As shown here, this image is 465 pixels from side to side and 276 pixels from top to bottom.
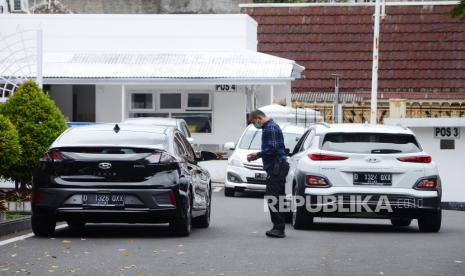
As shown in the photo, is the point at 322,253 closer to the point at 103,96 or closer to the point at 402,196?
the point at 402,196

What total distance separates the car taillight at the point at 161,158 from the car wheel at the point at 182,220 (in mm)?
589

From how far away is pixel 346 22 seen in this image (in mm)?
48531

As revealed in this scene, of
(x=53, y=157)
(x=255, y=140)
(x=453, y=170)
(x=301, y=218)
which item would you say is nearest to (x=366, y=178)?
(x=301, y=218)

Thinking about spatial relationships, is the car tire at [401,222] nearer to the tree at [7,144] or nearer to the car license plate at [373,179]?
the car license plate at [373,179]

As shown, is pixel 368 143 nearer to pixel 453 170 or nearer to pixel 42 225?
pixel 42 225

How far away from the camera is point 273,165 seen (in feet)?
52.2

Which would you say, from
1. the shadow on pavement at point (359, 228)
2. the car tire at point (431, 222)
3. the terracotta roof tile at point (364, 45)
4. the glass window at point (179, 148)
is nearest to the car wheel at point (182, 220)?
the glass window at point (179, 148)

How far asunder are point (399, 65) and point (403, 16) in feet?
8.66

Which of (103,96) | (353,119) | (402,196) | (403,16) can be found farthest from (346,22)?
(402,196)

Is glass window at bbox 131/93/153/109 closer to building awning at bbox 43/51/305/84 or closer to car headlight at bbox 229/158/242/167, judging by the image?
building awning at bbox 43/51/305/84

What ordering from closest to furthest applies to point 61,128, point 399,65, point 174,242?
point 174,242 < point 61,128 < point 399,65

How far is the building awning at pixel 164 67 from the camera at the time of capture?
36.4 metres

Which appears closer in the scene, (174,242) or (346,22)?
(174,242)

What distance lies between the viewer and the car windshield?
2881 cm
